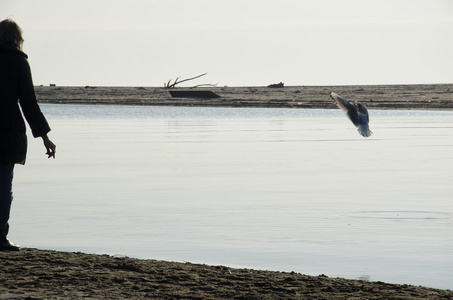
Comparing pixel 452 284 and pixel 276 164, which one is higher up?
pixel 276 164

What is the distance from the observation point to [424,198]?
10680mm

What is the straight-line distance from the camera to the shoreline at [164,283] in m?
5.33

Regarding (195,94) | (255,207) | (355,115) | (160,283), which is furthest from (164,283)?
(195,94)

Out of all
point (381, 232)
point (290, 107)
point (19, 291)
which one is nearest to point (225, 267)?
point (19, 291)

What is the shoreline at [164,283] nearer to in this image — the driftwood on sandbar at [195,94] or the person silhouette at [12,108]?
the person silhouette at [12,108]

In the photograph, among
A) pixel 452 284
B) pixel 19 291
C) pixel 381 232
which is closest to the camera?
pixel 19 291

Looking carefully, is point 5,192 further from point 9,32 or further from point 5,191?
point 9,32

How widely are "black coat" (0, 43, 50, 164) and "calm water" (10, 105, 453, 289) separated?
4.36 ft

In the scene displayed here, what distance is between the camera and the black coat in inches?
254

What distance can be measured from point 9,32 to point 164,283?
2546 mm

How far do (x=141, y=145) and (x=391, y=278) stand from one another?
14773mm

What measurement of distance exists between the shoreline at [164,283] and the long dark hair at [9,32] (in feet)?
6.03

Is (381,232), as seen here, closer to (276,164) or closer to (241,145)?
(276,164)

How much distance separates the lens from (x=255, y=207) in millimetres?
10023
